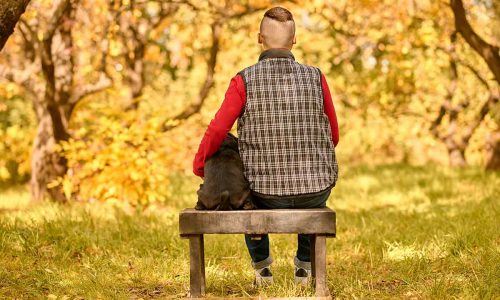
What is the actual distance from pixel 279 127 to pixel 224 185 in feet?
1.56

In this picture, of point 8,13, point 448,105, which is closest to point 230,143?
point 8,13

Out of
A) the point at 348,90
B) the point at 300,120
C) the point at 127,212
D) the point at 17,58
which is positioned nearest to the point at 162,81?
the point at 348,90

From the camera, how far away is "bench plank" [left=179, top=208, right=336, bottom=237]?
4.01m

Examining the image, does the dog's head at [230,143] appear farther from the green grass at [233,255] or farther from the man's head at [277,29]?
the green grass at [233,255]

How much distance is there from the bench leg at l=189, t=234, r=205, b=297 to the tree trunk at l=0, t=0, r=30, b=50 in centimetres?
205

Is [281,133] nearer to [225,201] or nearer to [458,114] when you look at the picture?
[225,201]

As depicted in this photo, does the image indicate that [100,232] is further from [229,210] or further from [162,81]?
[162,81]

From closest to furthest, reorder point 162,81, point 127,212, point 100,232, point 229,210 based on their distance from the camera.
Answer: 1. point 229,210
2. point 100,232
3. point 127,212
4. point 162,81

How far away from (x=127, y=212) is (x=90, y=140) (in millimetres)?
1746

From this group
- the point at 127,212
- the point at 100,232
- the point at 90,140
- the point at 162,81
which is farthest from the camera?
the point at 162,81

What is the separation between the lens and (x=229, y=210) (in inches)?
162

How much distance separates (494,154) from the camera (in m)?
14.1

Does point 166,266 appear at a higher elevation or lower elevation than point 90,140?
lower

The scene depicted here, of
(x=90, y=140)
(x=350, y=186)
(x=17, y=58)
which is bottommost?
(x=350, y=186)
